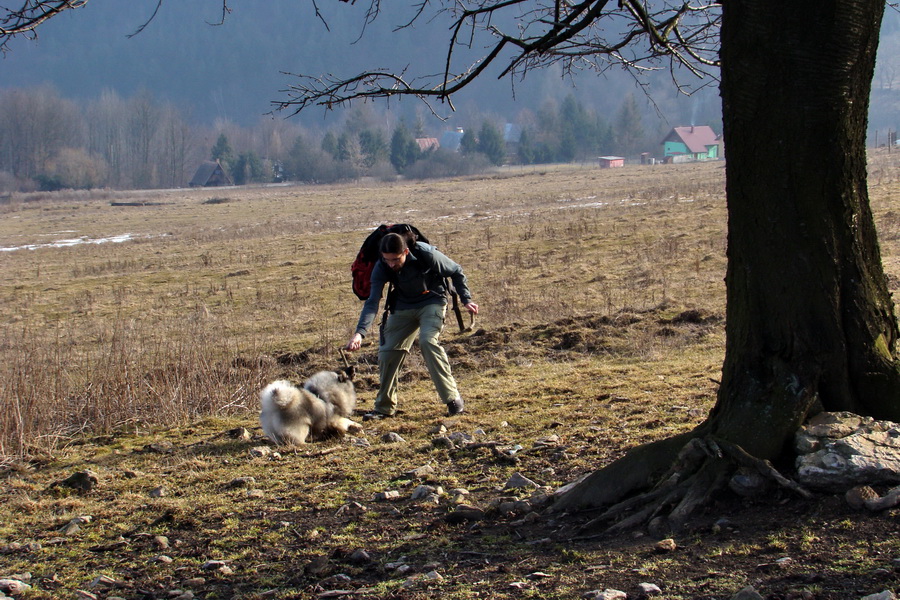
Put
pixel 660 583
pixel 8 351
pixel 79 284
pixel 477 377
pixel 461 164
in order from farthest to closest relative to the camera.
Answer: pixel 461 164 < pixel 79 284 < pixel 8 351 < pixel 477 377 < pixel 660 583

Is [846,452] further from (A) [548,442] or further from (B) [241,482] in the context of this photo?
(B) [241,482]

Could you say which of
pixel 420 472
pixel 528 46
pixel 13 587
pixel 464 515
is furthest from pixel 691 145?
pixel 13 587

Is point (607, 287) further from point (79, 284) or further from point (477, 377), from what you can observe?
point (79, 284)

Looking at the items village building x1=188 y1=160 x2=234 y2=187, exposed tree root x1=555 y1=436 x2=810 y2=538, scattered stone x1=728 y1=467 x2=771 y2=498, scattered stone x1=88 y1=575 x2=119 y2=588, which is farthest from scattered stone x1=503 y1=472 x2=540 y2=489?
village building x1=188 y1=160 x2=234 y2=187

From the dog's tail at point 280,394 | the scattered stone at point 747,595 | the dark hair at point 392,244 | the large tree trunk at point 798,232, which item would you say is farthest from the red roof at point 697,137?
the scattered stone at point 747,595

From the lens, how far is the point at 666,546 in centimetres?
382

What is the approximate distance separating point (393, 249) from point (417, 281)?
25.0 inches

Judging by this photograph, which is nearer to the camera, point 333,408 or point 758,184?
point 758,184

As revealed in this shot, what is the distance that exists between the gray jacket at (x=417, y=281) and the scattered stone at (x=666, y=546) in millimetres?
4205

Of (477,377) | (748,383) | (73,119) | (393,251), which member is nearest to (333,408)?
(393,251)

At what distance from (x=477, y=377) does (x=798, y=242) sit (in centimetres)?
622

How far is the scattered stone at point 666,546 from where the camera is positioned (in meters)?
3.81

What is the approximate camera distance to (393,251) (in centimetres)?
749

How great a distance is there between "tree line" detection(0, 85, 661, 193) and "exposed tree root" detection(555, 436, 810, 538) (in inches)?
3392
